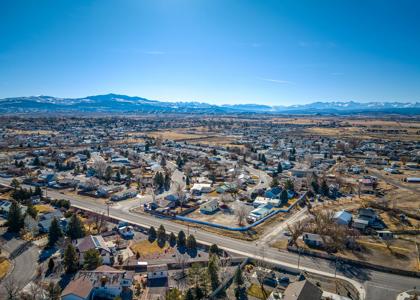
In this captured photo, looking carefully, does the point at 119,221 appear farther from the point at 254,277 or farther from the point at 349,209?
the point at 349,209

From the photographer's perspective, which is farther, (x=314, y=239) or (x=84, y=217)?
(x=84, y=217)

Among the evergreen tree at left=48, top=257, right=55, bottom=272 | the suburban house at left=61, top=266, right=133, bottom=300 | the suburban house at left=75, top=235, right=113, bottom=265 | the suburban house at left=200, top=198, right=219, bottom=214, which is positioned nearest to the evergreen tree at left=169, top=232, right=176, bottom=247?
the suburban house at left=75, top=235, right=113, bottom=265

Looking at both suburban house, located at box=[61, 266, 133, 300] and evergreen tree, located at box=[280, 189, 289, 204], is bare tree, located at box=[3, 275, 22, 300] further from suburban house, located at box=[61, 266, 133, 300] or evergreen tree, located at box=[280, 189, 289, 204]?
evergreen tree, located at box=[280, 189, 289, 204]

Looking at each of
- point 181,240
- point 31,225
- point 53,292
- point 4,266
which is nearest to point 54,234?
point 4,266

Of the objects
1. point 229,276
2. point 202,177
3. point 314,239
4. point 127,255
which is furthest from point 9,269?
point 202,177

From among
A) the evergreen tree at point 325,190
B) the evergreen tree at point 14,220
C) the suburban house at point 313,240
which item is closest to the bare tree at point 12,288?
the evergreen tree at point 14,220

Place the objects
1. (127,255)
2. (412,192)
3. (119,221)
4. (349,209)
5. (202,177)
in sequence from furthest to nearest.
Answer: (202,177)
(412,192)
(349,209)
(119,221)
(127,255)

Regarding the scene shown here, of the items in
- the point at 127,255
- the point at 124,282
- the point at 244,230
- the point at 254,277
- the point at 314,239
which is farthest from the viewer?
the point at 244,230
